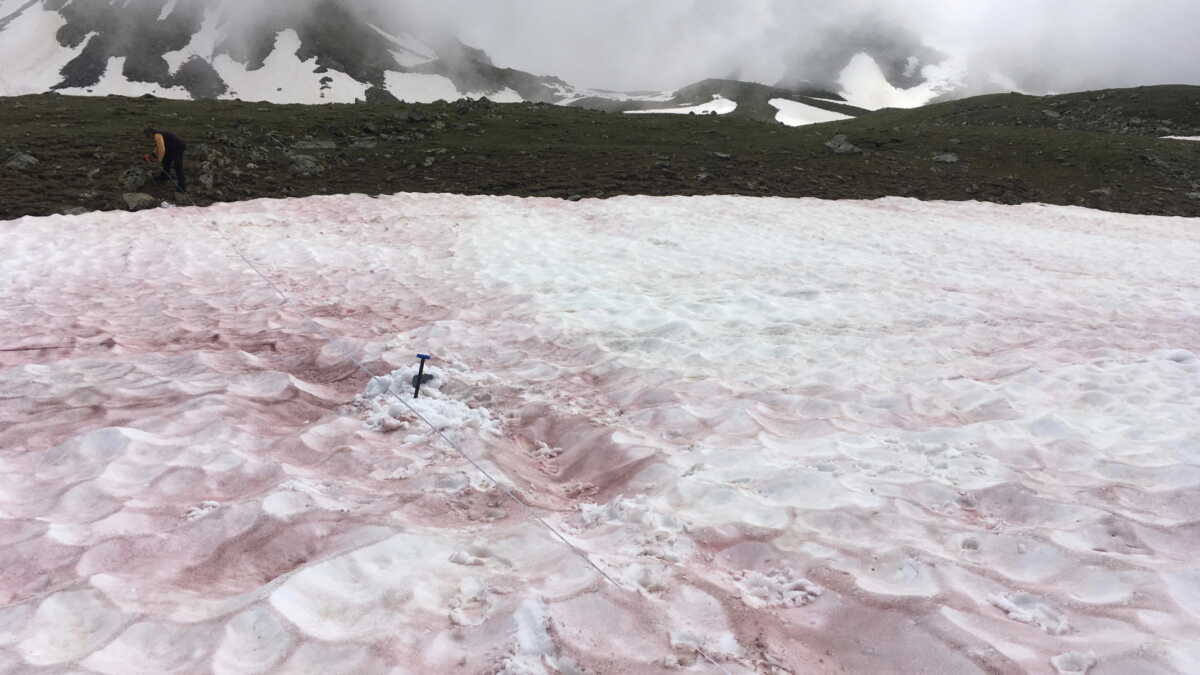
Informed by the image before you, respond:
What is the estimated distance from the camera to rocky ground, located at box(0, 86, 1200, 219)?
20.1 m

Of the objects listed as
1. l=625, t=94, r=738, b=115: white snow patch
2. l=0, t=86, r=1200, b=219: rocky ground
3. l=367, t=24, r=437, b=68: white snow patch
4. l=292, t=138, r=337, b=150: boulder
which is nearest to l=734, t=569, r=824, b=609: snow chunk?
l=0, t=86, r=1200, b=219: rocky ground

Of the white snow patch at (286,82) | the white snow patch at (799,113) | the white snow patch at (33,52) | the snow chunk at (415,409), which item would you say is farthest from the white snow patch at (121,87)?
the snow chunk at (415,409)

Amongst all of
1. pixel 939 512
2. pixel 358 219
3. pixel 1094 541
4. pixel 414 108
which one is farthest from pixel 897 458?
pixel 414 108

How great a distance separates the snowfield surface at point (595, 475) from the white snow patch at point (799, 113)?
4966 inches

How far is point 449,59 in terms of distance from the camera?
144m

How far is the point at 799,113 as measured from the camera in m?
132

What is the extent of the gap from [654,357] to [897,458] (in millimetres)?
3403

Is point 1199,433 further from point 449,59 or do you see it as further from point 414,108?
point 449,59

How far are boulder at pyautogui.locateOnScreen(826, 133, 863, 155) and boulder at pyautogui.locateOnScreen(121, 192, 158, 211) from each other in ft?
83.9

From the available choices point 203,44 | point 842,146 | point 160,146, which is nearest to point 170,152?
point 160,146

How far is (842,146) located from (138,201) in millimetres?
26557

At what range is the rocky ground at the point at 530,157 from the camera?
20.1m

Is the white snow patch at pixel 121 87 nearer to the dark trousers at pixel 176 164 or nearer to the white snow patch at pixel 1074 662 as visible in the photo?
the dark trousers at pixel 176 164

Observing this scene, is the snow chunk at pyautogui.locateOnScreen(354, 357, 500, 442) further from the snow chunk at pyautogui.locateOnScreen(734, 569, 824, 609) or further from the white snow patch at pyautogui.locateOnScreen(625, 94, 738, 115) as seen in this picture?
the white snow patch at pyautogui.locateOnScreen(625, 94, 738, 115)
